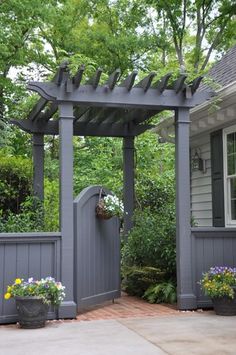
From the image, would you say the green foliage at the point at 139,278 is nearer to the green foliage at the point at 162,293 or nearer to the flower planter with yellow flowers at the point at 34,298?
the green foliage at the point at 162,293

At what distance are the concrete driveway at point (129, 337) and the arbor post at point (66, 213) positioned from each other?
322 mm

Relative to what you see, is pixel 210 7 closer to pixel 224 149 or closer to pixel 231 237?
pixel 224 149

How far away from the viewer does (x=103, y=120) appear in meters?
8.74

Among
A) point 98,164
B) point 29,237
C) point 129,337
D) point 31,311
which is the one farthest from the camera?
point 98,164

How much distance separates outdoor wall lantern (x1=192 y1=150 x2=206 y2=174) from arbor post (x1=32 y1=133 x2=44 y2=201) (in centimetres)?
302

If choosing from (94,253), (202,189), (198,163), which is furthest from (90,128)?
(94,253)

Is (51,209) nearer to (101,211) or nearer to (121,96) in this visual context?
(101,211)

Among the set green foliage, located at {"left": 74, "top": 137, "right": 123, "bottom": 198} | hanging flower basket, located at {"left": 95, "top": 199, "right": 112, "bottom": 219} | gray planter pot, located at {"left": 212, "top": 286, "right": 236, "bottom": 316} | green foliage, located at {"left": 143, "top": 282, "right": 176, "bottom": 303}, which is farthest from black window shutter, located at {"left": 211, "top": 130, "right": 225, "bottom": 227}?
green foliage, located at {"left": 74, "top": 137, "right": 123, "bottom": 198}

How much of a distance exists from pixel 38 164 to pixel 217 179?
3.19m

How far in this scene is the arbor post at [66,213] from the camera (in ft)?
20.7

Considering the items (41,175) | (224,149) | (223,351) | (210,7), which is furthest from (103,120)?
(210,7)

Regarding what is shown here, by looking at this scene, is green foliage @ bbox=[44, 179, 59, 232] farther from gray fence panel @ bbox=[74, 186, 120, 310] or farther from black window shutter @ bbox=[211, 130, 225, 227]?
black window shutter @ bbox=[211, 130, 225, 227]

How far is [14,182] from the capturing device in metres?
9.23

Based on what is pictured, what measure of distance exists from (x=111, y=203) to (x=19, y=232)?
1346mm
